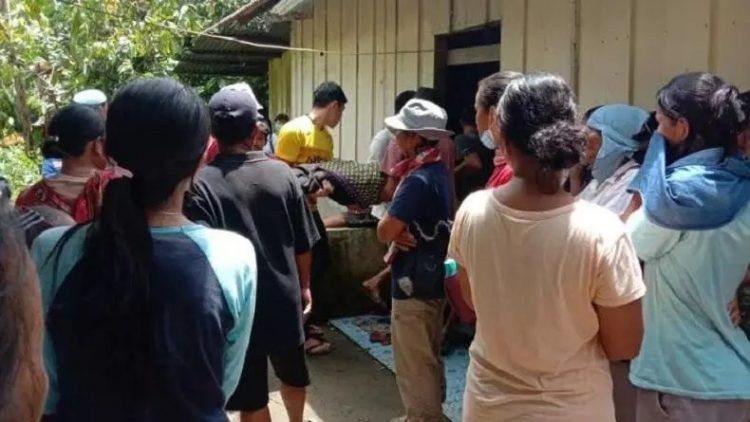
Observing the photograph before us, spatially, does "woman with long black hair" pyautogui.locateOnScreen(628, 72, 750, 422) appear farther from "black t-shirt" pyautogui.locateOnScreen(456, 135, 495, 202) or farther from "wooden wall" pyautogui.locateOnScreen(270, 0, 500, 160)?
"black t-shirt" pyautogui.locateOnScreen(456, 135, 495, 202)

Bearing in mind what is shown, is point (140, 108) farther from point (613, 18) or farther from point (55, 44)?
point (55, 44)

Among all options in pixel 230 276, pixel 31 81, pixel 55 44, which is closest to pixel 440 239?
pixel 230 276

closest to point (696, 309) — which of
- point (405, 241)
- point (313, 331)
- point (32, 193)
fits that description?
point (405, 241)

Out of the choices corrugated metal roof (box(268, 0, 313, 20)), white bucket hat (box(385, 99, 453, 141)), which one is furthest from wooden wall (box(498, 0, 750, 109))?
corrugated metal roof (box(268, 0, 313, 20))

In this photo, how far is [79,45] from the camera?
1105 centimetres

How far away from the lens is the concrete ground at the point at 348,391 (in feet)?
14.7

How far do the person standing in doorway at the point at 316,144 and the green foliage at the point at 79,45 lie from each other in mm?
2803

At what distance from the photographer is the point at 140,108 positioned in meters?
1.75

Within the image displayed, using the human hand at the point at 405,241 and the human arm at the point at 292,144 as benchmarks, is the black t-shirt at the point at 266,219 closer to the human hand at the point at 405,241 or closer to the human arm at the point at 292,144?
the human hand at the point at 405,241

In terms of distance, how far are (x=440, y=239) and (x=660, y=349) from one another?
1.37m

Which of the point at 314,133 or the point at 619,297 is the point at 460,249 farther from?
the point at 314,133

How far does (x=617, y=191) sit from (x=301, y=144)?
3.10 meters

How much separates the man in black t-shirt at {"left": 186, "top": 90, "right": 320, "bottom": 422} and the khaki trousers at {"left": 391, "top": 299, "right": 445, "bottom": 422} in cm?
57

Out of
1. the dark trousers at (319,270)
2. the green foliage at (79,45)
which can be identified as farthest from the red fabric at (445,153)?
the green foliage at (79,45)
